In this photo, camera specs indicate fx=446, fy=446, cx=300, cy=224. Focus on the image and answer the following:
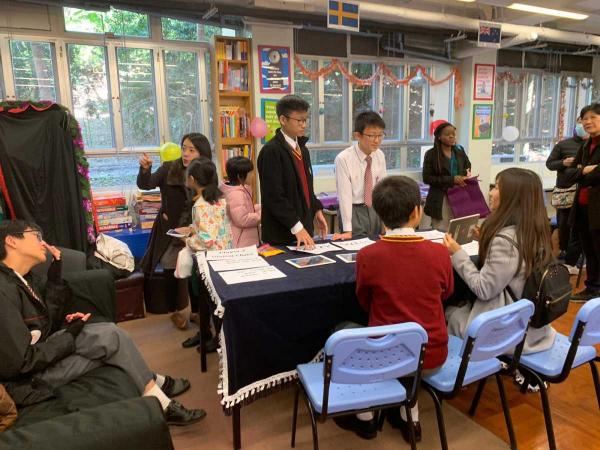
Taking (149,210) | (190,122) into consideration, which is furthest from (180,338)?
(190,122)

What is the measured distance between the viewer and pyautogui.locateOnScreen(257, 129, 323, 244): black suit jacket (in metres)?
2.36

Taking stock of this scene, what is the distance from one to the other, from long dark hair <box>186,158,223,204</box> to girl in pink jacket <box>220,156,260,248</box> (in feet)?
0.73

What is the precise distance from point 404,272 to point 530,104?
7.00 metres

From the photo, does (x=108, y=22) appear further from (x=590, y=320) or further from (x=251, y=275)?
(x=590, y=320)

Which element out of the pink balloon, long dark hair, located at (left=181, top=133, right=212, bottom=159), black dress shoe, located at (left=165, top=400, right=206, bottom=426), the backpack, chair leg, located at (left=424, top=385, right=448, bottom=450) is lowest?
black dress shoe, located at (left=165, top=400, right=206, bottom=426)

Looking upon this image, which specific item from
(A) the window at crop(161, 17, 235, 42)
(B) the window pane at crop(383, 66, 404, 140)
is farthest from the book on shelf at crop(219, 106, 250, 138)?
(B) the window pane at crop(383, 66, 404, 140)

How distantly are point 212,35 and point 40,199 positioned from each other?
272 cm

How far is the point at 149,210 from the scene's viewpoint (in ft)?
14.0

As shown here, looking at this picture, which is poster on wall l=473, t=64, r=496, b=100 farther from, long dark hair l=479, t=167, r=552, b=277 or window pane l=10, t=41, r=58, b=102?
window pane l=10, t=41, r=58, b=102

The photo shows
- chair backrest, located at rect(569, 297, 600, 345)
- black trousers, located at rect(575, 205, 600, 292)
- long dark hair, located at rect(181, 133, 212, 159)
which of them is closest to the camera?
chair backrest, located at rect(569, 297, 600, 345)

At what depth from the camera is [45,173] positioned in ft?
10.2

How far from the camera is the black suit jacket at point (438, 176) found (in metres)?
3.84

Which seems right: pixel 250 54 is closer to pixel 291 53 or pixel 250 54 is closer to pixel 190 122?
pixel 291 53

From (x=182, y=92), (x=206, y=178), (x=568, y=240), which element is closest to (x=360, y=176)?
(x=206, y=178)
